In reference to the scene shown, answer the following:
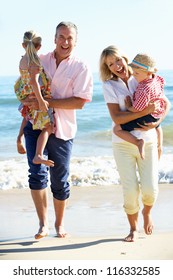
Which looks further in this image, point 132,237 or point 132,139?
point 132,237

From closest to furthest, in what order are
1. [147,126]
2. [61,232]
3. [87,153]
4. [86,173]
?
[147,126]
[61,232]
[86,173]
[87,153]

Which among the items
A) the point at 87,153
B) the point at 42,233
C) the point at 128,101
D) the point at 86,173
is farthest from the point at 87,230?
the point at 87,153

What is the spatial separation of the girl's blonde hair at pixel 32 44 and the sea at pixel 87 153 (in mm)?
3159

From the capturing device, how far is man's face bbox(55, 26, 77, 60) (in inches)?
195

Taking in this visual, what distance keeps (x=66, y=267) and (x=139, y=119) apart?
1.24 m

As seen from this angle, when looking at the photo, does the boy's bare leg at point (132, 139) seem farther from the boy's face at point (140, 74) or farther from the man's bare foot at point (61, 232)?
the man's bare foot at point (61, 232)

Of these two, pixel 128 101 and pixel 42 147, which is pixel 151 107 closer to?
pixel 128 101

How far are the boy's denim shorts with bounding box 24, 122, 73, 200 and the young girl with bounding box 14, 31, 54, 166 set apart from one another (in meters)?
0.10

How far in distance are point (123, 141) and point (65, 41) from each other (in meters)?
0.91

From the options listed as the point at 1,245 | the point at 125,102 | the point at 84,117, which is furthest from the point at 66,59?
the point at 84,117

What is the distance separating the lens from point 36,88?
495 centimetres

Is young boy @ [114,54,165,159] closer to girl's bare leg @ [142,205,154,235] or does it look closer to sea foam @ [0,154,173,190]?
girl's bare leg @ [142,205,154,235]

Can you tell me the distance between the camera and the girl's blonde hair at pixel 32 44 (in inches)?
195

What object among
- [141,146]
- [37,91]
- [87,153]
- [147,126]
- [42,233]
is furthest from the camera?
[87,153]
